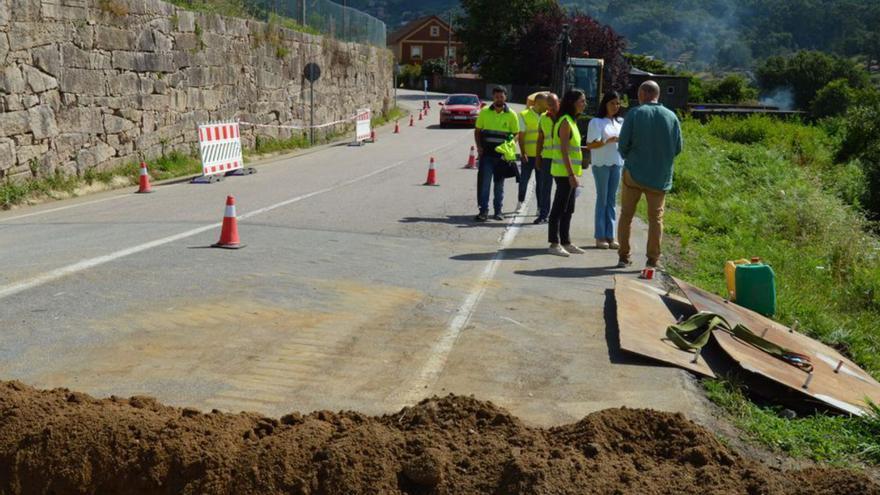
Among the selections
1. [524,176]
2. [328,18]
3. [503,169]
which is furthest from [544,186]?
[328,18]

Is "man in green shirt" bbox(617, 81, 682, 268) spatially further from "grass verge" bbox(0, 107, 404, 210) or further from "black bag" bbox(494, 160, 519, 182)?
"grass verge" bbox(0, 107, 404, 210)

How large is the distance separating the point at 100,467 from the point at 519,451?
1911mm

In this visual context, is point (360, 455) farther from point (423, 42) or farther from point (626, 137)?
point (423, 42)

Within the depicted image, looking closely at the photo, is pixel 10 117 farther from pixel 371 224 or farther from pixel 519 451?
pixel 519 451

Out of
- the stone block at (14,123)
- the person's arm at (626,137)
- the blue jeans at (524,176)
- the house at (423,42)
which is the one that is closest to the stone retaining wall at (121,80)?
the stone block at (14,123)

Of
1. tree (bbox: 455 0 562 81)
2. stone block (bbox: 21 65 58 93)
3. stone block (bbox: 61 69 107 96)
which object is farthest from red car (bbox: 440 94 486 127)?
tree (bbox: 455 0 562 81)

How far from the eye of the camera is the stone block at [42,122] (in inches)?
665

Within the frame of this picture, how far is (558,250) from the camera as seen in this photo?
11680 mm

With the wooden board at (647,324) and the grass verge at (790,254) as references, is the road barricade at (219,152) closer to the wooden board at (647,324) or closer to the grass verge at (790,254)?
the grass verge at (790,254)

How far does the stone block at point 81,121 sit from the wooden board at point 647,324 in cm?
1217

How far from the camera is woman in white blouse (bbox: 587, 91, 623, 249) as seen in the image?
12.0 meters

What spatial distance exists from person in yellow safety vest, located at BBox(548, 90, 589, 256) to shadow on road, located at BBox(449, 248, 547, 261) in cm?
23

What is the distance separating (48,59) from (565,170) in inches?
397

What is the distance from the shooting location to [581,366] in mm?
6914
